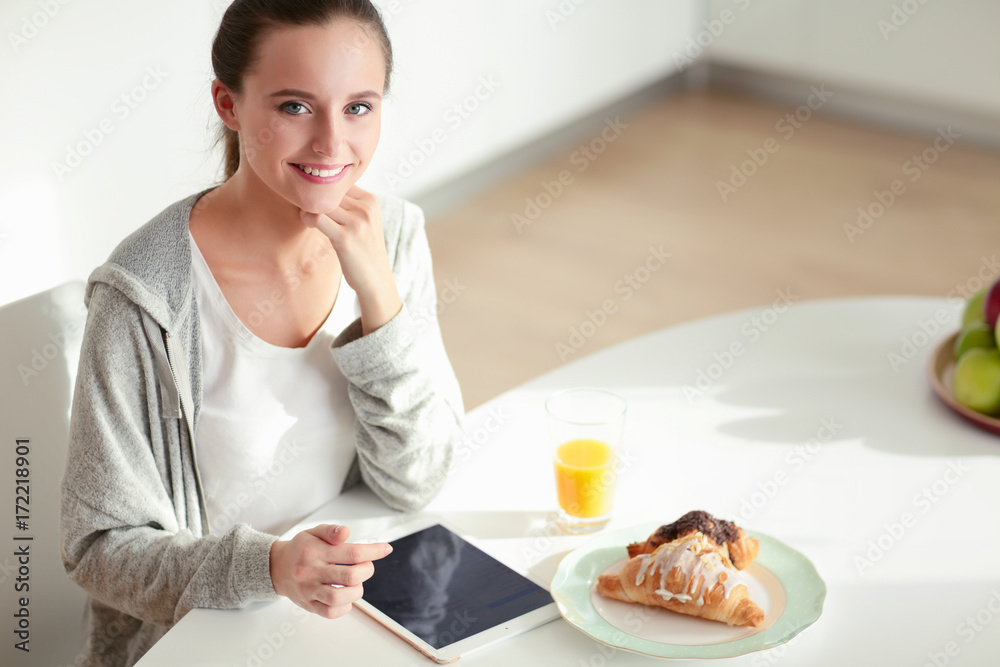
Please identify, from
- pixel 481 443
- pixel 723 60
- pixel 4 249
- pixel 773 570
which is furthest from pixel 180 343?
pixel 723 60

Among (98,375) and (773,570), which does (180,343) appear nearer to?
(98,375)

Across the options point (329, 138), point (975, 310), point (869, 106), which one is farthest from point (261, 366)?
point (869, 106)

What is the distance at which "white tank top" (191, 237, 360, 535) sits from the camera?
1.27 m

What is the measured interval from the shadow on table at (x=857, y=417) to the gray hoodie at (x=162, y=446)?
1.38 ft

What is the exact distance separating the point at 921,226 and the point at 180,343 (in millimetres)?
3261

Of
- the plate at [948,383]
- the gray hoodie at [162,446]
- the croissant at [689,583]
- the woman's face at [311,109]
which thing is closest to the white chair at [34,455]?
the gray hoodie at [162,446]

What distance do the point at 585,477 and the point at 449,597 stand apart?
21 centimetres

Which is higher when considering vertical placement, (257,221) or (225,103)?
(225,103)

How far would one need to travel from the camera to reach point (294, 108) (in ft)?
3.92

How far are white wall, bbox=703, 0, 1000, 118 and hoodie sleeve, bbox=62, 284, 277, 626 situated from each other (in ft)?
13.0

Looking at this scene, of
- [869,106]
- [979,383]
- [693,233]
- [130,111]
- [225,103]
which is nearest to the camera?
[225,103]

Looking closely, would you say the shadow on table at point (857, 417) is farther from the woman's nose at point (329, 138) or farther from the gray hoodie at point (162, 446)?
the woman's nose at point (329, 138)

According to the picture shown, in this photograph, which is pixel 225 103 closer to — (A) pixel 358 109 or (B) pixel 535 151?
(A) pixel 358 109

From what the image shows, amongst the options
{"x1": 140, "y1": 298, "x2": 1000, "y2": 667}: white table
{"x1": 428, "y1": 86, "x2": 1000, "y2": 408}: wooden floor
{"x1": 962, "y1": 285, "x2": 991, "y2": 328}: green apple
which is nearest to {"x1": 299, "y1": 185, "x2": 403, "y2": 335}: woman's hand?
{"x1": 140, "y1": 298, "x2": 1000, "y2": 667}: white table
